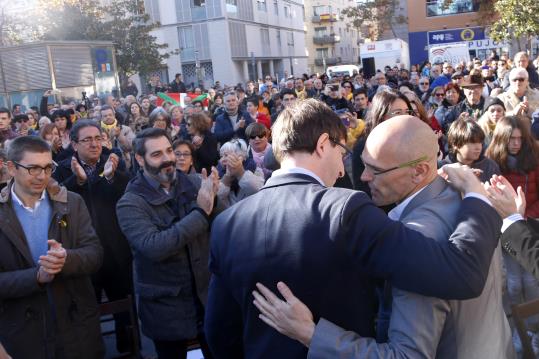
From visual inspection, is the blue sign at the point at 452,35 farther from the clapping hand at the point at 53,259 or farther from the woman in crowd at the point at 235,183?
the clapping hand at the point at 53,259

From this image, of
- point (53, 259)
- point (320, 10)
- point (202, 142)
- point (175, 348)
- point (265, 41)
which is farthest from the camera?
point (320, 10)

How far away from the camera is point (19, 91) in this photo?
1827cm

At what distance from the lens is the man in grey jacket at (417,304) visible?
1590 mm

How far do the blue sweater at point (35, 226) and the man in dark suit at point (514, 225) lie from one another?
2.55 meters

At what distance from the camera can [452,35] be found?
33.6 m

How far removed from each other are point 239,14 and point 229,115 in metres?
37.6

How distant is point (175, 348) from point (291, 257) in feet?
6.42

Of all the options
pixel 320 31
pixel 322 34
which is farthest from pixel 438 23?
pixel 320 31

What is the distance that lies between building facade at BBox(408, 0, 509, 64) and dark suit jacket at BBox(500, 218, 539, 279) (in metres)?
32.5

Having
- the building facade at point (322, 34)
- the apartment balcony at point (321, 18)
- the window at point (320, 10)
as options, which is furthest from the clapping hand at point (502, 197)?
the window at point (320, 10)

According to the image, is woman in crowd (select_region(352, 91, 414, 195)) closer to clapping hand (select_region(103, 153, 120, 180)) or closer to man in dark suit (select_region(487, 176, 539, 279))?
man in dark suit (select_region(487, 176, 539, 279))

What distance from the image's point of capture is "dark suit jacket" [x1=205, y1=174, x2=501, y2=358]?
157 centimetres

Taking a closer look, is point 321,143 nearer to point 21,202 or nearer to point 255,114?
point 21,202

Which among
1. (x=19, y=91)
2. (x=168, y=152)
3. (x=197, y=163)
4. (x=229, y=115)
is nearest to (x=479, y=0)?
(x=19, y=91)
